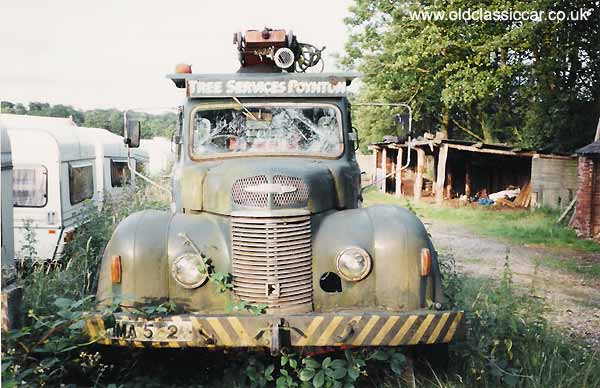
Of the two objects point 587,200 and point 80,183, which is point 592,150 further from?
point 80,183

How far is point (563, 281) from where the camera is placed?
889cm

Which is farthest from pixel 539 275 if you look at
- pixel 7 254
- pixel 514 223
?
pixel 7 254

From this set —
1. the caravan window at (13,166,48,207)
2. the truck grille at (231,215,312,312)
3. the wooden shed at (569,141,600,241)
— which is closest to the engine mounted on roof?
the truck grille at (231,215,312,312)

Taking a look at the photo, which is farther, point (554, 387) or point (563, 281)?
point (563, 281)

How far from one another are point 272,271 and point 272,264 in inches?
1.9

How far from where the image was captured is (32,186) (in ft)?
27.6

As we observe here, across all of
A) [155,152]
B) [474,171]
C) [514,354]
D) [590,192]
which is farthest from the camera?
[474,171]

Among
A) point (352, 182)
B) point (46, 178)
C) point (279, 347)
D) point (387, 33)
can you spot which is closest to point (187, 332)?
point (279, 347)

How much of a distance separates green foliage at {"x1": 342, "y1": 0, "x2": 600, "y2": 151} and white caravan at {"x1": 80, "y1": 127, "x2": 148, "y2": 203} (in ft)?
16.5

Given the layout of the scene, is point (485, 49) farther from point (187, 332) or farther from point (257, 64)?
point (187, 332)

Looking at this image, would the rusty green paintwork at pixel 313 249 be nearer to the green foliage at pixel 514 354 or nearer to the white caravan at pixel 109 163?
the green foliage at pixel 514 354

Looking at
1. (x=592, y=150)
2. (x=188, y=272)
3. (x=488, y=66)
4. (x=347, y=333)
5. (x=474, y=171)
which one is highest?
(x=488, y=66)

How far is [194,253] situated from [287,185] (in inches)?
31.5

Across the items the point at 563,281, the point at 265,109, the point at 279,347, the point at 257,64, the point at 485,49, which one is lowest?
Answer: the point at 563,281
